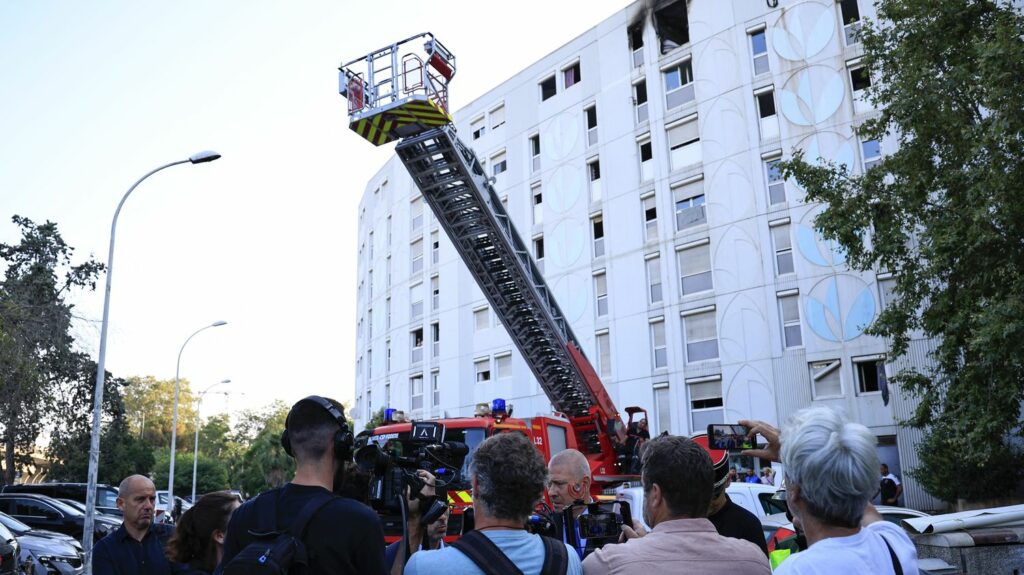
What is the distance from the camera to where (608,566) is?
281cm

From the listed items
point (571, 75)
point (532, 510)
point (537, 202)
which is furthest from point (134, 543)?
point (571, 75)

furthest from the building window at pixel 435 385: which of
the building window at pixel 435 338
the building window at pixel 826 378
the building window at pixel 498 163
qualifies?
the building window at pixel 826 378

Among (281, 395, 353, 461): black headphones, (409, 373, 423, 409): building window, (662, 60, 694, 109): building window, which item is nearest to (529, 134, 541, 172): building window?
(662, 60, 694, 109): building window

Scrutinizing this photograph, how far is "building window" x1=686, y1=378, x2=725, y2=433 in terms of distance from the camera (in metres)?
24.9

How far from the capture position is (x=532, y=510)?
2.97 meters

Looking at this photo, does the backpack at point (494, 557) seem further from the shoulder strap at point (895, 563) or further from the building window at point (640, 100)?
the building window at point (640, 100)

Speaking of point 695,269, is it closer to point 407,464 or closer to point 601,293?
point 601,293

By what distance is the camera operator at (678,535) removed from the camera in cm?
278

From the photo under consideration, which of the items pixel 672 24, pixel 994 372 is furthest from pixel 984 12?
pixel 672 24

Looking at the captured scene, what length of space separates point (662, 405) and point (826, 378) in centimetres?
552

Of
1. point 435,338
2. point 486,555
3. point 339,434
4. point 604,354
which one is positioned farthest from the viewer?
point 435,338

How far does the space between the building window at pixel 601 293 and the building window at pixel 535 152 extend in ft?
19.6

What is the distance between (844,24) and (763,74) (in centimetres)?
275

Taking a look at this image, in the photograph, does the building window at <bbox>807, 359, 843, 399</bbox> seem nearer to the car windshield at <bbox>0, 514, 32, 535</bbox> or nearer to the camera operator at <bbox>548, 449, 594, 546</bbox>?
the car windshield at <bbox>0, 514, 32, 535</bbox>
